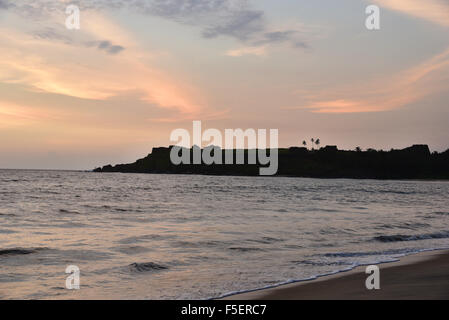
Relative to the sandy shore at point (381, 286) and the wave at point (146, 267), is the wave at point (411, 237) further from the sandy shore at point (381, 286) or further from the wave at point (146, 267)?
the wave at point (146, 267)

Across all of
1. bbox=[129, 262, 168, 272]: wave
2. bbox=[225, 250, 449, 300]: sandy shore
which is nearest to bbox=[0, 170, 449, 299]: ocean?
bbox=[129, 262, 168, 272]: wave

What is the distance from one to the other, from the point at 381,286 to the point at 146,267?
6.69 meters

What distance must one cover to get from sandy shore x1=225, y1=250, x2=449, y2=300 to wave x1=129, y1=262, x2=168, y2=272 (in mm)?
3876

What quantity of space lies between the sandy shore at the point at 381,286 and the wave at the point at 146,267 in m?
3.88

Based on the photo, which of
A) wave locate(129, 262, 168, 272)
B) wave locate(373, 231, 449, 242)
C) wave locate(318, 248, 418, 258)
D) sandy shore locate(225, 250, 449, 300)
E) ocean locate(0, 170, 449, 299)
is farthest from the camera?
wave locate(373, 231, 449, 242)

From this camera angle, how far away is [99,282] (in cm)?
1068

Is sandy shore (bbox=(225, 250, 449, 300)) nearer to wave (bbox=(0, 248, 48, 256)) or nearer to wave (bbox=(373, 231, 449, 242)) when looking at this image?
wave (bbox=(373, 231, 449, 242))

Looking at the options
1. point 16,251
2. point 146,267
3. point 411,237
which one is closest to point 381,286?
point 146,267

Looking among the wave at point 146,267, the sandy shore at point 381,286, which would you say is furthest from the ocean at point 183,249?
the sandy shore at point 381,286

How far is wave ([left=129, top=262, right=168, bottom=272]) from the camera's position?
1231cm

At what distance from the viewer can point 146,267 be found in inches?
495

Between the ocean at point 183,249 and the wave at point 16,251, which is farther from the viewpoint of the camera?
the wave at point 16,251

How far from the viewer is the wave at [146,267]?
12309 millimetres
